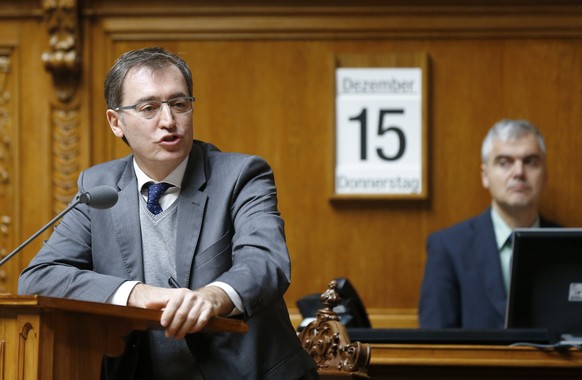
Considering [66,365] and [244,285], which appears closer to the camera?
[66,365]

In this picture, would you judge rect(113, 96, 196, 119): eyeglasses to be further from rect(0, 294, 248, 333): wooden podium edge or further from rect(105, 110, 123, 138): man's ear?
rect(0, 294, 248, 333): wooden podium edge

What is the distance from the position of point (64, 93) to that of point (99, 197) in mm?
2357

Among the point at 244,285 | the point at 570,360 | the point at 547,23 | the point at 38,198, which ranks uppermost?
the point at 547,23

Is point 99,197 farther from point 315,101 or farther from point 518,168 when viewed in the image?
point 518,168

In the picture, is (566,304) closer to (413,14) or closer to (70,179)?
(413,14)

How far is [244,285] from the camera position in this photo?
7.79 feet

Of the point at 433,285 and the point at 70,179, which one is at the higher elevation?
the point at 70,179

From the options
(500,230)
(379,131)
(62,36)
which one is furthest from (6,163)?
(500,230)

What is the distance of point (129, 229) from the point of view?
8.66 ft

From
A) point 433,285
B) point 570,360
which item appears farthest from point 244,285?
point 433,285

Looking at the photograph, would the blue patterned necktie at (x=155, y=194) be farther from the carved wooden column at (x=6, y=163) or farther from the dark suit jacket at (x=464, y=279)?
the carved wooden column at (x=6, y=163)

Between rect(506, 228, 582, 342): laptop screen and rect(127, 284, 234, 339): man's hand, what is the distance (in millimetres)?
1578

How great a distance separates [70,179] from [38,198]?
156 millimetres

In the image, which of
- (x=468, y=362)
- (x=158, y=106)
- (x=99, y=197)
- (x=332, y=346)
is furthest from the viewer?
(x=468, y=362)
